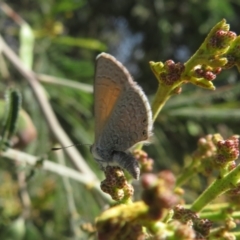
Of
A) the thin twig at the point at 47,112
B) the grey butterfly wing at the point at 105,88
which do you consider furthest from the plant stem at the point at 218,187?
the thin twig at the point at 47,112

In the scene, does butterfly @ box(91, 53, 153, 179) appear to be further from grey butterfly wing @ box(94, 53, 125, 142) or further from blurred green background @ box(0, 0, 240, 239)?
blurred green background @ box(0, 0, 240, 239)

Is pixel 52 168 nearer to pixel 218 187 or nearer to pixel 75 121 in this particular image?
pixel 218 187

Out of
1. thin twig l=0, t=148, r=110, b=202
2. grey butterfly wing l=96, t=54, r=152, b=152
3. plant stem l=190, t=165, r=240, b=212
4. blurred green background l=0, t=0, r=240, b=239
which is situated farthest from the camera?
blurred green background l=0, t=0, r=240, b=239

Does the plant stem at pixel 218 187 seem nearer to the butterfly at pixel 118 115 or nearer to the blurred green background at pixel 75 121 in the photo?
the butterfly at pixel 118 115

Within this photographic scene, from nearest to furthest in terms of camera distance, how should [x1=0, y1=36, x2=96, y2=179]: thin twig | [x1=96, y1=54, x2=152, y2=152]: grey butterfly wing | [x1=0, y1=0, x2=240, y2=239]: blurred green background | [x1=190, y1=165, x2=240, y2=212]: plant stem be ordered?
[x1=190, y1=165, x2=240, y2=212]: plant stem, [x1=96, y1=54, x2=152, y2=152]: grey butterfly wing, [x1=0, y1=36, x2=96, y2=179]: thin twig, [x1=0, y1=0, x2=240, y2=239]: blurred green background

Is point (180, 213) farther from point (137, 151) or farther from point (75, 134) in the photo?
point (75, 134)

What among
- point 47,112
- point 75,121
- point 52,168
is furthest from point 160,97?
point 75,121

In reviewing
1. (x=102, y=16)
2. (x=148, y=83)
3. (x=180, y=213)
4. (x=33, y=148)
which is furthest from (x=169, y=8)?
(x=180, y=213)

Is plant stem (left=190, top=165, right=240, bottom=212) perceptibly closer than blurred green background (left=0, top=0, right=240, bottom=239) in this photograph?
Yes

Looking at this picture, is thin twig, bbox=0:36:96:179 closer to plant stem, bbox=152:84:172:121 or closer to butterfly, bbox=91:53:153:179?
butterfly, bbox=91:53:153:179

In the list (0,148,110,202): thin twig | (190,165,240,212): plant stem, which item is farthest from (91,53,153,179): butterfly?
(0,148,110,202): thin twig

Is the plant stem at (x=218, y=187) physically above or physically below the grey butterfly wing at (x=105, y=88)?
below

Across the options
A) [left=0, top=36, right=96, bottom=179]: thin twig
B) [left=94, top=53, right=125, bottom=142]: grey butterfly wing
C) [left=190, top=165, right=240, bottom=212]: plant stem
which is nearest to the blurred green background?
[left=0, top=36, right=96, bottom=179]: thin twig

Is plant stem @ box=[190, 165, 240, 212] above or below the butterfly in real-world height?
below
